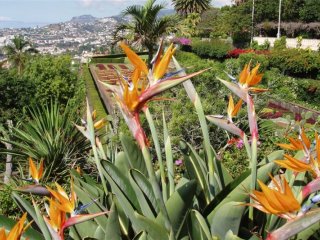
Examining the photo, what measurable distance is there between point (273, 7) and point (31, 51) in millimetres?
21341

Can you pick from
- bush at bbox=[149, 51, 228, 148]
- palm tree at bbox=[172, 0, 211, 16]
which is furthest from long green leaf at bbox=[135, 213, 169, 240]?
palm tree at bbox=[172, 0, 211, 16]

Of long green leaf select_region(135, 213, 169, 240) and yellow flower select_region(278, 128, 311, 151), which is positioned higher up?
yellow flower select_region(278, 128, 311, 151)

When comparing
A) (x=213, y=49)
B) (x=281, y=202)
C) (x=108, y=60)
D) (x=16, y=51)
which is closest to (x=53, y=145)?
(x=281, y=202)

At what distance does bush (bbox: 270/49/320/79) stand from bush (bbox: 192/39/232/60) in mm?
6777

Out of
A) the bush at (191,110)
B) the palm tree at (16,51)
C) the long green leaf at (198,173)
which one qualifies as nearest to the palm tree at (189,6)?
the palm tree at (16,51)

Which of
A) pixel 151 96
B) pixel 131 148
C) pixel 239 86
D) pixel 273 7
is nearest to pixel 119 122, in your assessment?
pixel 131 148

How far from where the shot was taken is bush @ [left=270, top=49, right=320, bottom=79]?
18.8 meters

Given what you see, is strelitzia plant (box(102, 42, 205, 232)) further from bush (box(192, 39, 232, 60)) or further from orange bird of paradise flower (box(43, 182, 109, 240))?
bush (box(192, 39, 232, 60))

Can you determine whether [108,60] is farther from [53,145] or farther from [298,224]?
[298,224]

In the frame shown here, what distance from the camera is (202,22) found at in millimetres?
40125

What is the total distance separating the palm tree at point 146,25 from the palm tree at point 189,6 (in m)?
27.7

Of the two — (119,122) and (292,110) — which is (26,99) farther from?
(292,110)

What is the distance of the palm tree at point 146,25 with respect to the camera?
14.2m

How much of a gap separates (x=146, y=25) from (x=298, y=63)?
8001 millimetres
